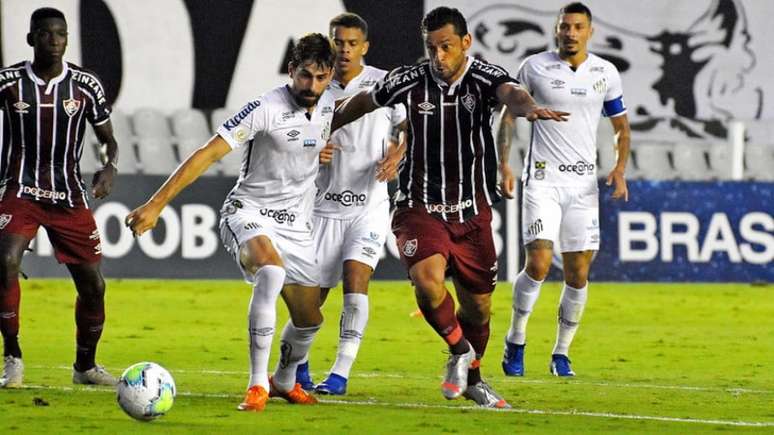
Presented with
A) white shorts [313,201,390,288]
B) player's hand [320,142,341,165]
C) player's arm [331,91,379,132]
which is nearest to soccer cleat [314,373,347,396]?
white shorts [313,201,390,288]

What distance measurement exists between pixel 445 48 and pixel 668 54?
15.3m

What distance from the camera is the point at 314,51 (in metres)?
8.70

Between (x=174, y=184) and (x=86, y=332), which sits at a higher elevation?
(x=174, y=184)

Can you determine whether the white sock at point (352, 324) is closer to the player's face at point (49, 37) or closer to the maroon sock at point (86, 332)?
the maroon sock at point (86, 332)

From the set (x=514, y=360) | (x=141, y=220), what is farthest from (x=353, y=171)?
(x=141, y=220)

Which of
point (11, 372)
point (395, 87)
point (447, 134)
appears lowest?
point (11, 372)

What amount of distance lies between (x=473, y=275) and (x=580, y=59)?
262cm

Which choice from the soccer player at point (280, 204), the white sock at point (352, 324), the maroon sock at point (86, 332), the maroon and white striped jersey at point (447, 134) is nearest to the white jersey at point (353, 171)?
the white sock at point (352, 324)

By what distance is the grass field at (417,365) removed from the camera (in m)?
8.36

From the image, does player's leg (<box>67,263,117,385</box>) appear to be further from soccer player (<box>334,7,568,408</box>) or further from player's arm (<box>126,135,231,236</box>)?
soccer player (<box>334,7,568,408</box>)

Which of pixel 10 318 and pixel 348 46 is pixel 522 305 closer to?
pixel 348 46

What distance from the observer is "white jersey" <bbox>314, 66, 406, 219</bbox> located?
10.2m

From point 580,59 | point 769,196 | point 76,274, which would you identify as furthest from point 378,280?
point 76,274

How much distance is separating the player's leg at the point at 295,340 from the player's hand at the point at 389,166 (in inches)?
40.1
